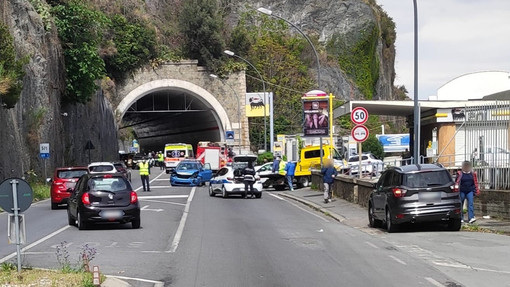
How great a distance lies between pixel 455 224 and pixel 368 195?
817 cm

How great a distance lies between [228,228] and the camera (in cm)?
1998

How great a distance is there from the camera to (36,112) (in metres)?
42.2

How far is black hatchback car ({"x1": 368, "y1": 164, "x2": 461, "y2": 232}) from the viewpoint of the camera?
17.7m

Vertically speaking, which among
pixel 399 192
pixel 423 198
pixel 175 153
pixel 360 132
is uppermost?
pixel 360 132

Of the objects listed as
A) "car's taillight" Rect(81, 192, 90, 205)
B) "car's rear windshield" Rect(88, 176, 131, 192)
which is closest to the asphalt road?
"car's taillight" Rect(81, 192, 90, 205)

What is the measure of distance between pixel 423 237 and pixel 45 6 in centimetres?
3897

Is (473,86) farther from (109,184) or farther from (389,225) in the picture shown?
(109,184)

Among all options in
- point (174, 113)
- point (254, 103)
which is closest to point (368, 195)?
point (254, 103)

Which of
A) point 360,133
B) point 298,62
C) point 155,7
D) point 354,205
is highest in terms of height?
point 155,7

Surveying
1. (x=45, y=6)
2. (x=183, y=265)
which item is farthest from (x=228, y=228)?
(x=45, y=6)

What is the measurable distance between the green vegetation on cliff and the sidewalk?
44.3 feet

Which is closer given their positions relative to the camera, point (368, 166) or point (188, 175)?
point (368, 166)

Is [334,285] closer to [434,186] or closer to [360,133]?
[434,186]

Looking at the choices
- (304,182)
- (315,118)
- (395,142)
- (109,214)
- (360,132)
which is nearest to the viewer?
(109,214)
